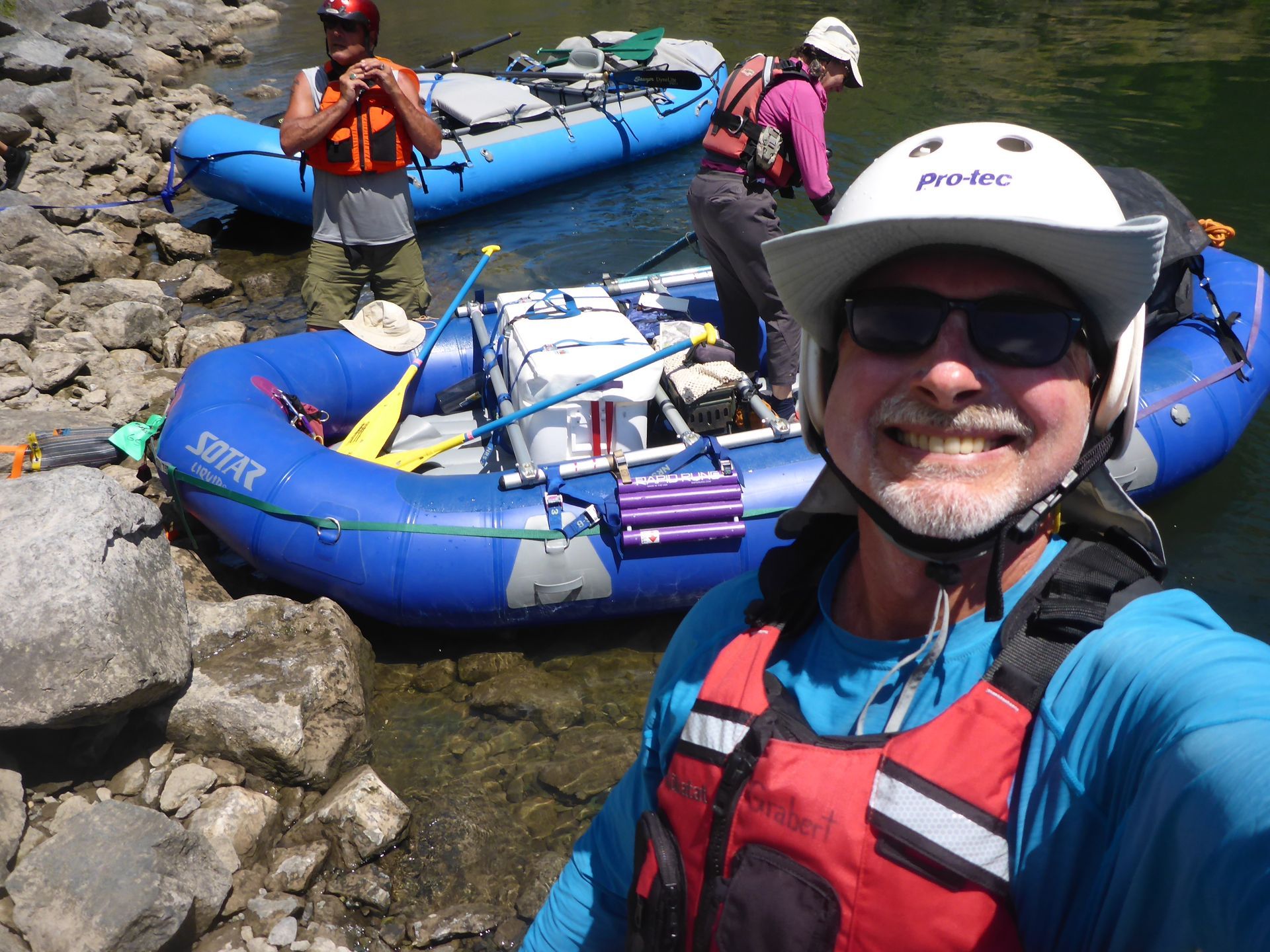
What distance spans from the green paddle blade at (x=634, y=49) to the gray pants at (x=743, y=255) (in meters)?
5.86

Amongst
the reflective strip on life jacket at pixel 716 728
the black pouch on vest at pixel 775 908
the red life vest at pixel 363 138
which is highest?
the reflective strip on life jacket at pixel 716 728

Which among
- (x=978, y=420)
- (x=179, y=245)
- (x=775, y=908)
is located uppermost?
(x=978, y=420)

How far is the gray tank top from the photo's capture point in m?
5.05

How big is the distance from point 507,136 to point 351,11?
15.2 ft

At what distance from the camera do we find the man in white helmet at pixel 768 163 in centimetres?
473

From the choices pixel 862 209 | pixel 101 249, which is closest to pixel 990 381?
pixel 862 209

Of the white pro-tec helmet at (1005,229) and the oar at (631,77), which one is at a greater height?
the white pro-tec helmet at (1005,229)

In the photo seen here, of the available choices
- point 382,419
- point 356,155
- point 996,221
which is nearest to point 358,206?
point 356,155

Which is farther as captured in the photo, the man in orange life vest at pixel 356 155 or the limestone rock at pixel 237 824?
the man in orange life vest at pixel 356 155

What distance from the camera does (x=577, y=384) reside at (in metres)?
4.25

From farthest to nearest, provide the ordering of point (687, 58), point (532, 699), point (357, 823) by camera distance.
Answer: point (687, 58)
point (532, 699)
point (357, 823)

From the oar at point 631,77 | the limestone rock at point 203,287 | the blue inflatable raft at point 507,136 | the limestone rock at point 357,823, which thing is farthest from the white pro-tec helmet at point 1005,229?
the oar at point 631,77

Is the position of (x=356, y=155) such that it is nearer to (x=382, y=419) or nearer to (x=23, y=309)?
(x=382, y=419)

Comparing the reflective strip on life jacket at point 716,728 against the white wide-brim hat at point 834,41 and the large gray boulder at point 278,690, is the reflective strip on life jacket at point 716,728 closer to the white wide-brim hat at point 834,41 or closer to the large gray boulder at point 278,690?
the large gray boulder at point 278,690
